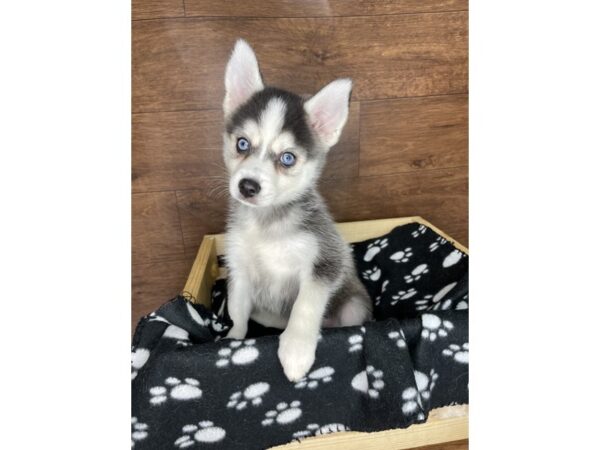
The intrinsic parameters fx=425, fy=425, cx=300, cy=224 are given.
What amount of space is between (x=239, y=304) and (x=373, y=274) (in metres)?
0.82

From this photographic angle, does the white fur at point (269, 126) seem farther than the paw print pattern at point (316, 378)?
Answer: Yes

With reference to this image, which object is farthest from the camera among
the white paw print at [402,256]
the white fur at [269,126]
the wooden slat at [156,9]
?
the white paw print at [402,256]

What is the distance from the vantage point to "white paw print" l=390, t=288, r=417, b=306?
6.54 feet

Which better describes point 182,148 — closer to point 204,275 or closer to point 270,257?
point 204,275

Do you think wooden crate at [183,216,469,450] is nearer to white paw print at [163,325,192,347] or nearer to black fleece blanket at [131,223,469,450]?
black fleece blanket at [131,223,469,450]

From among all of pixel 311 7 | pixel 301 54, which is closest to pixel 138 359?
pixel 301 54

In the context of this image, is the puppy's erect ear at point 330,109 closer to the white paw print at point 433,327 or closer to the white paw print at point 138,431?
the white paw print at point 433,327

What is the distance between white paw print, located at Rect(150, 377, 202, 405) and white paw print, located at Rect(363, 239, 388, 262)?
1269 mm

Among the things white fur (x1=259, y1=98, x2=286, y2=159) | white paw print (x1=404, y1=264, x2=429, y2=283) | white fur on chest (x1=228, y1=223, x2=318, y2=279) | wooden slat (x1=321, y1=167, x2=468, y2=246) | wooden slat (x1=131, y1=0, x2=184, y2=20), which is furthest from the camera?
wooden slat (x1=321, y1=167, x2=468, y2=246)

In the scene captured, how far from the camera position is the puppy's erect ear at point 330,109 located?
1445 mm

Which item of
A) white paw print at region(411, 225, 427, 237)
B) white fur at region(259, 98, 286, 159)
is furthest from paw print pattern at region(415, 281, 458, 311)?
white fur at region(259, 98, 286, 159)

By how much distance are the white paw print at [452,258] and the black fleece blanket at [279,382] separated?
2.12 feet

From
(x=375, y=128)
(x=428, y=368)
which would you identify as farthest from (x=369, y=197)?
(x=428, y=368)

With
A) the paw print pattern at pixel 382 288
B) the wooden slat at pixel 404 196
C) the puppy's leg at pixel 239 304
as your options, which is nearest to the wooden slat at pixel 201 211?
the wooden slat at pixel 404 196
